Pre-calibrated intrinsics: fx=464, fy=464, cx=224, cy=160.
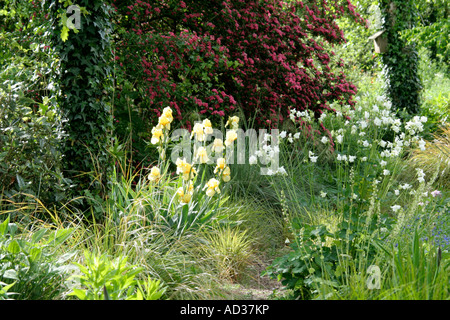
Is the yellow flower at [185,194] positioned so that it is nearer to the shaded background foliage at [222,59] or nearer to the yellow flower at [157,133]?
the yellow flower at [157,133]

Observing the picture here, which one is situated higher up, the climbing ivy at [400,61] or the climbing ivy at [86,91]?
the climbing ivy at [400,61]

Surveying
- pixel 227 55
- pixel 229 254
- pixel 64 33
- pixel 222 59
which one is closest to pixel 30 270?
pixel 229 254

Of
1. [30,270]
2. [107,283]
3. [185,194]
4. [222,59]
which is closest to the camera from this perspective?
[107,283]

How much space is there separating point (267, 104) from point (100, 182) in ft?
10.3

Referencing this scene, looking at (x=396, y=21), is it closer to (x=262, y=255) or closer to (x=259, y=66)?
(x=259, y=66)

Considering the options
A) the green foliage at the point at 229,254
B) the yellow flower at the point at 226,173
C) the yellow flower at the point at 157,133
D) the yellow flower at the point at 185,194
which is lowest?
the green foliage at the point at 229,254

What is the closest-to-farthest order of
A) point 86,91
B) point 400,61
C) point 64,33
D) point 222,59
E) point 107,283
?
point 107,283 < point 64,33 < point 86,91 < point 222,59 < point 400,61

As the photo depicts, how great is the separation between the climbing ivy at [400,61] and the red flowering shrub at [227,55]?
177 centimetres

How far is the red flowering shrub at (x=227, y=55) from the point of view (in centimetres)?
532

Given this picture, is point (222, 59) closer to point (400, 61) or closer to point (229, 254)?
point (229, 254)

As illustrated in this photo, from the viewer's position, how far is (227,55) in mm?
5898

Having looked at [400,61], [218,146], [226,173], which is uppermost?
[400,61]

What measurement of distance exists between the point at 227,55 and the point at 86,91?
250 cm

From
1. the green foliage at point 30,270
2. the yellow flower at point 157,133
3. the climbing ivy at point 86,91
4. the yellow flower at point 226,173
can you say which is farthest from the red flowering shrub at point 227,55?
the green foliage at point 30,270
